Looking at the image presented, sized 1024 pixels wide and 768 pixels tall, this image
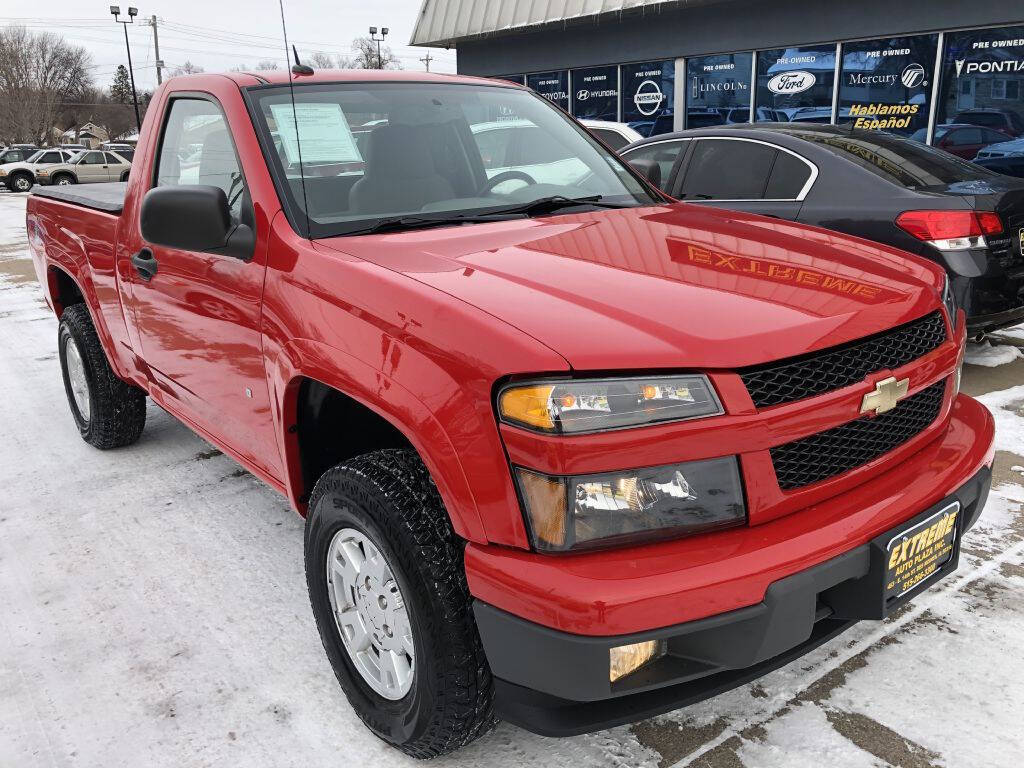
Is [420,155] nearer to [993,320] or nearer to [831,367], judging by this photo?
[831,367]

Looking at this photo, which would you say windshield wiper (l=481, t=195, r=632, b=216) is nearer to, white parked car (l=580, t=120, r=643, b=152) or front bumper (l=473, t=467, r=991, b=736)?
front bumper (l=473, t=467, r=991, b=736)

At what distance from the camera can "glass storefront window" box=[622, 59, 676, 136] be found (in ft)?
48.7

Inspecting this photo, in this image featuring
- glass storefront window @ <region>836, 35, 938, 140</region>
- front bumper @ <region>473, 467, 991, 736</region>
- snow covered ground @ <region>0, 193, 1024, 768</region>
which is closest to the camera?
front bumper @ <region>473, 467, 991, 736</region>

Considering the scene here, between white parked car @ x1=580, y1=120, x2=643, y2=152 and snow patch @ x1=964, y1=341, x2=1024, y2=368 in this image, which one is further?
white parked car @ x1=580, y1=120, x2=643, y2=152

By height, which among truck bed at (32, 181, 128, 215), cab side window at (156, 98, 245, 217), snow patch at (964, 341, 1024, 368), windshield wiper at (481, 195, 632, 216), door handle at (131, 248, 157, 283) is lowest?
snow patch at (964, 341, 1024, 368)

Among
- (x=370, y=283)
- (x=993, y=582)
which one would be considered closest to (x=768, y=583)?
(x=370, y=283)

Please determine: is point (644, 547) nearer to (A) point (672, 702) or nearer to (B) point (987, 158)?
(A) point (672, 702)

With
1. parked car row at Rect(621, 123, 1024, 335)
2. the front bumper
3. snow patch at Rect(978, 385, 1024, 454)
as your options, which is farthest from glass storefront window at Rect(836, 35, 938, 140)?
the front bumper

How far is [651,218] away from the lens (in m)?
2.75

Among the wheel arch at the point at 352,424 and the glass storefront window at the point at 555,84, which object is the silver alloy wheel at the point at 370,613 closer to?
the wheel arch at the point at 352,424

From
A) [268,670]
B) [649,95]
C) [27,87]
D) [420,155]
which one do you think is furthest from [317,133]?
[27,87]

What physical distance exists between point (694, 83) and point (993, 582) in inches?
513

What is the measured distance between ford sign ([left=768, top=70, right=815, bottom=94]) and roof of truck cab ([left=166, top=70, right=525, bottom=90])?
10866 millimetres

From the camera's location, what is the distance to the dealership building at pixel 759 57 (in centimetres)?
1082
